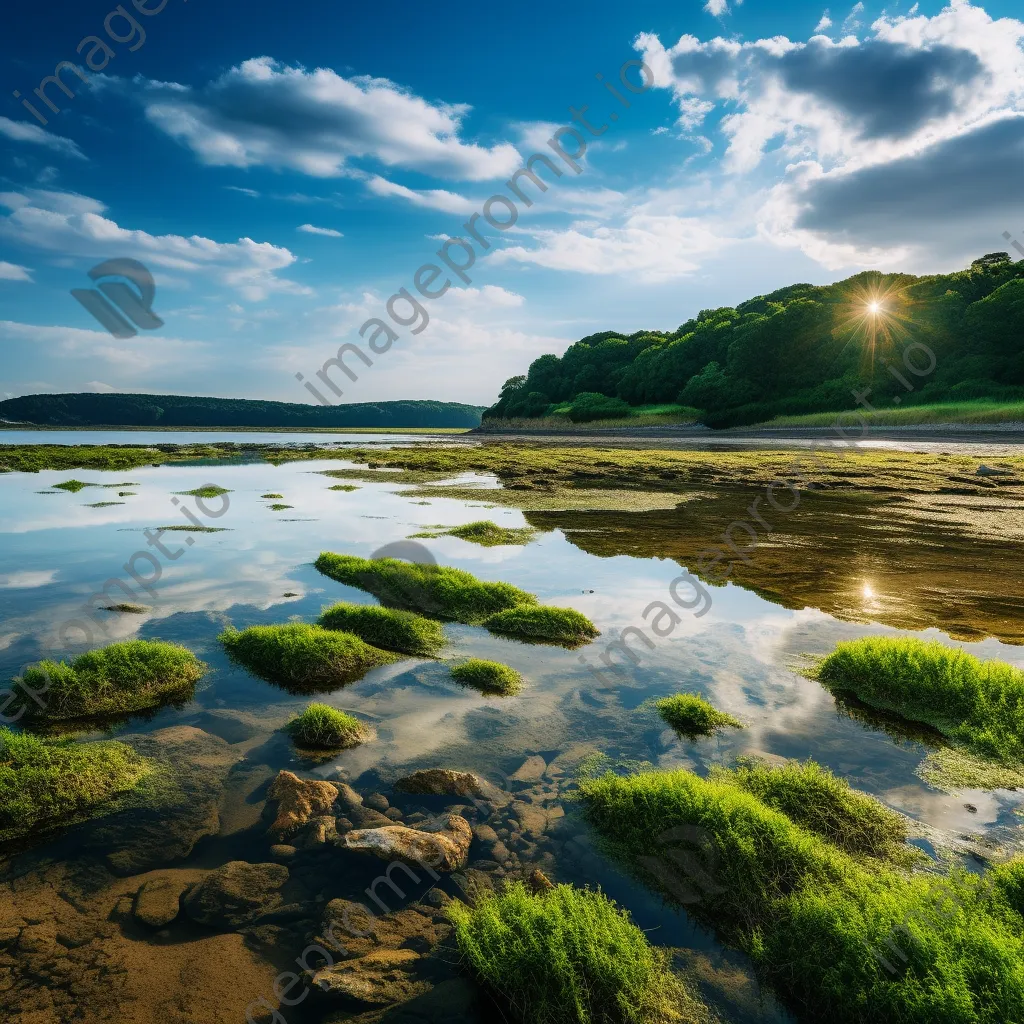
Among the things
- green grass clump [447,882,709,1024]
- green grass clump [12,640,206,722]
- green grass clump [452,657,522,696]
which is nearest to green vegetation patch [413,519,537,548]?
green grass clump [452,657,522,696]

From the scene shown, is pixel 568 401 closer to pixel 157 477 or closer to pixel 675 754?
pixel 157 477

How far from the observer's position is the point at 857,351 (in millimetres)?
99125

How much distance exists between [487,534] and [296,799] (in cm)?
1626

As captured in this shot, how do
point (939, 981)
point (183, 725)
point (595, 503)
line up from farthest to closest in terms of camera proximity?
point (595, 503) → point (183, 725) → point (939, 981)

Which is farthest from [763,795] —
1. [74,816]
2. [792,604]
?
[792,604]

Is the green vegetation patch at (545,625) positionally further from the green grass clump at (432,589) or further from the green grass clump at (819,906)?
the green grass clump at (819,906)

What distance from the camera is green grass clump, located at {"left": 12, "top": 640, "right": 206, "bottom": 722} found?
8.41 m

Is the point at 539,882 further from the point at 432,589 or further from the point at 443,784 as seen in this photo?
the point at 432,589

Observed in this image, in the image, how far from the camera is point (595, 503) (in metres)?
31.2

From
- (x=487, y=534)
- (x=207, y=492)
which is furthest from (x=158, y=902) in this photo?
(x=207, y=492)

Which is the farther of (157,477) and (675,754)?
(157,477)

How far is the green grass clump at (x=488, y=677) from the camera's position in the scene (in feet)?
31.6

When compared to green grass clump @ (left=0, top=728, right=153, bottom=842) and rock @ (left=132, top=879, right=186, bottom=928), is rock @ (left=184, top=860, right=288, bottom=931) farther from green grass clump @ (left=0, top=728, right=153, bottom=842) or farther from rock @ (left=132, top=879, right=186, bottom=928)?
green grass clump @ (left=0, top=728, right=153, bottom=842)

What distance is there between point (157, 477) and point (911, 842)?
49.2 m
